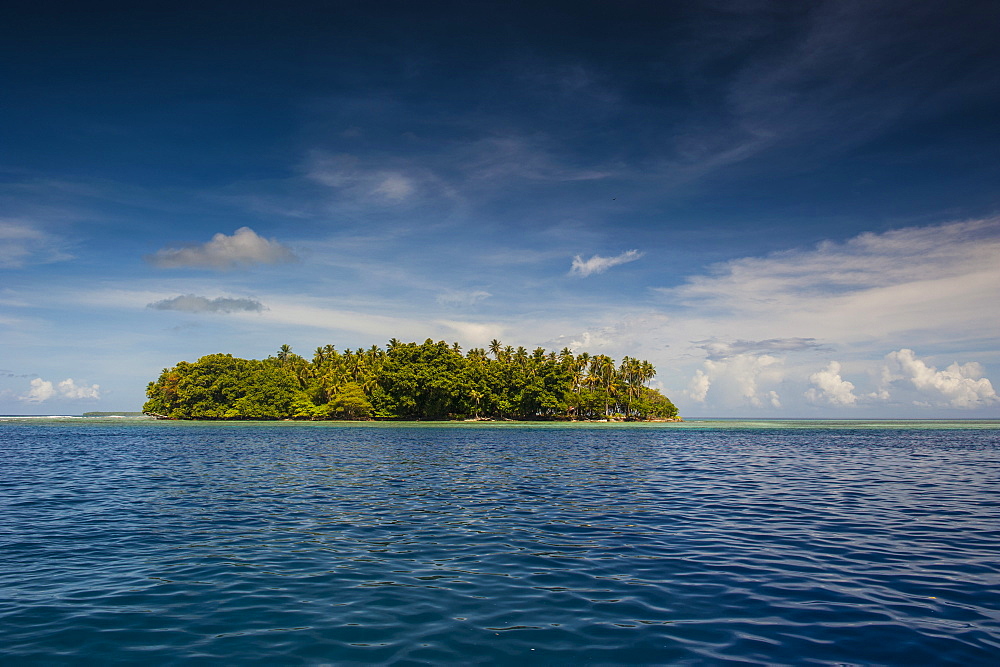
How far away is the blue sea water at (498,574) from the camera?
9.29 m

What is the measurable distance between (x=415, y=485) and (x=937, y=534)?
20.3m

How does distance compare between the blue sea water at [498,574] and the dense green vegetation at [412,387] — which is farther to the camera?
the dense green vegetation at [412,387]

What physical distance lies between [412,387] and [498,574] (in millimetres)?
132315

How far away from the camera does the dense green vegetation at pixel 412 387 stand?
14938 cm

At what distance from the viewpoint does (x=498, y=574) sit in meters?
13.2

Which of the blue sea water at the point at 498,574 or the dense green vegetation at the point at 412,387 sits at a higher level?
the dense green vegetation at the point at 412,387

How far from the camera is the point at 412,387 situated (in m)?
144

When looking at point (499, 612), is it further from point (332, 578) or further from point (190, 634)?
point (190, 634)

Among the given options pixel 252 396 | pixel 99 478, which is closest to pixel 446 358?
pixel 252 396

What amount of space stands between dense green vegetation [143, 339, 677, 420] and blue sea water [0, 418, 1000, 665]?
119673 millimetres

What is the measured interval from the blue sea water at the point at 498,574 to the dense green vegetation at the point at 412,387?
11967cm

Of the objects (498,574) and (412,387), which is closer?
(498,574)

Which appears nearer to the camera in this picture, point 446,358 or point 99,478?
point 99,478

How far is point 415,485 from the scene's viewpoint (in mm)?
28672
